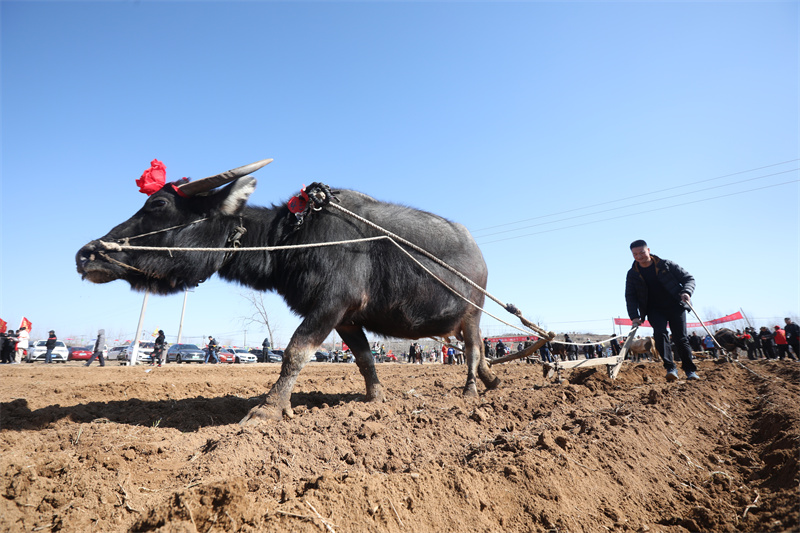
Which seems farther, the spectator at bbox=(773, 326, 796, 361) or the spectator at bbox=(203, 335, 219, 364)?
the spectator at bbox=(203, 335, 219, 364)

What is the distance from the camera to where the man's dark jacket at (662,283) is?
5.70 m

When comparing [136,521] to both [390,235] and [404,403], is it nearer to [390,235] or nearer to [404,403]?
[404,403]

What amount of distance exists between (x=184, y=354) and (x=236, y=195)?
30.0 m

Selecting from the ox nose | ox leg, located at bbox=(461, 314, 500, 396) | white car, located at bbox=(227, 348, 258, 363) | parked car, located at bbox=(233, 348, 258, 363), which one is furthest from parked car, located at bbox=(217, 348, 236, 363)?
the ox nose

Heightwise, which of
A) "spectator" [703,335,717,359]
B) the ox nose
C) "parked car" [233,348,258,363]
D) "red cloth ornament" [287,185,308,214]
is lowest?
"parked car" [233,348,258,363]

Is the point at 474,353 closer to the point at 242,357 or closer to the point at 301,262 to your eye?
the point at 301,262

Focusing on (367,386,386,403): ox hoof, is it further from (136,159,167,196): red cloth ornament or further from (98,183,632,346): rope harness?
(136,159,167,196): red cloth ornament

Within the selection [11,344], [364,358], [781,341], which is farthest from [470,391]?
[11,344]

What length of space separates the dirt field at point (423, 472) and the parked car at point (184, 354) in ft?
95.3

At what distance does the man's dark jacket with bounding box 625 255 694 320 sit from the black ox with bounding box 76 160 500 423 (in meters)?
2.78

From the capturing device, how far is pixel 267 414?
143 inches

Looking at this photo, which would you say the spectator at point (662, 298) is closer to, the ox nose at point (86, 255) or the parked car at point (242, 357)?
the ox nose at point (86, 255)

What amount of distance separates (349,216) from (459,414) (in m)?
2.39

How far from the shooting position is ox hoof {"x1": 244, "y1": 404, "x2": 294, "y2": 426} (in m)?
3.58
